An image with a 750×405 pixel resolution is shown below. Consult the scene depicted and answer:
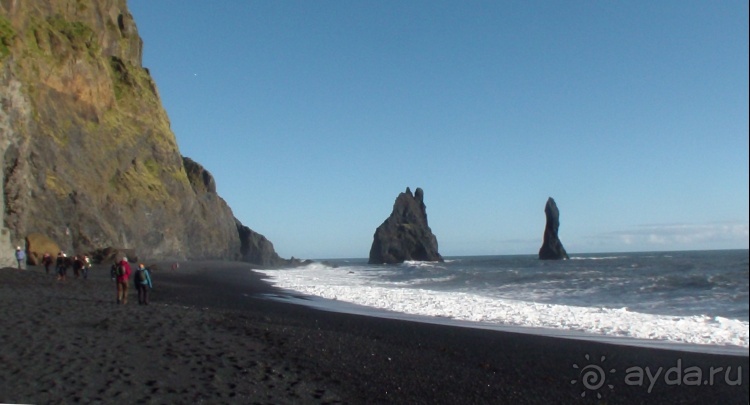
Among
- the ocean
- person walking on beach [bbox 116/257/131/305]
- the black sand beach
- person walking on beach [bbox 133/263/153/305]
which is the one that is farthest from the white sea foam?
person walking on beach [bbox 116/257/131/305]

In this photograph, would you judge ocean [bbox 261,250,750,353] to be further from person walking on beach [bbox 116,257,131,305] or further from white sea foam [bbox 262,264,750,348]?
person walking on beach [bbox 116,257,131,305]

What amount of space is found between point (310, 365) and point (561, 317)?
358 inches

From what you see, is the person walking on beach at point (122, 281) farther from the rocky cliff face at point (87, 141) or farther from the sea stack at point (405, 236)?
the sea stack at point (405, 236)

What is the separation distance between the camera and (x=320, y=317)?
51.6 ft

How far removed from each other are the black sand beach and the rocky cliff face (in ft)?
56.6

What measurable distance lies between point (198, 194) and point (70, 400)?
207ft

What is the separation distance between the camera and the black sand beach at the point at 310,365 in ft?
24.8

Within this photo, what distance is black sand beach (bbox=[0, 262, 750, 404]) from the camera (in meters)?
7.55

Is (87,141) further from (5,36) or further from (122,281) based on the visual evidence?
(122,281)

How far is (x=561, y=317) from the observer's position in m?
15.8

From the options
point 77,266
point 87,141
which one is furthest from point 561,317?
point 87,141

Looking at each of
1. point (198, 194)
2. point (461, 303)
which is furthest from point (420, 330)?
point (198, 194)

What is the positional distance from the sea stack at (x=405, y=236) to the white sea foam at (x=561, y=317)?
68503 mm

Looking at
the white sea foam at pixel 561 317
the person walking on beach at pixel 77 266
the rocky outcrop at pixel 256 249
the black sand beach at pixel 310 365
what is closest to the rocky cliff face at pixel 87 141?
the person walking on beach at pixel 77 266
